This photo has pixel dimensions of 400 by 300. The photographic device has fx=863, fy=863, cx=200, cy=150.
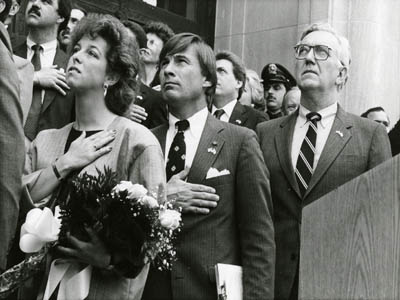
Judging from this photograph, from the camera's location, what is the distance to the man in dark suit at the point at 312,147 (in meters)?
5.14

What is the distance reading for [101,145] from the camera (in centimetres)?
411

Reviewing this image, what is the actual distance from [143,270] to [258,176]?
1.12 m

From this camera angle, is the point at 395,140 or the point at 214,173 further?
the point at 395,140

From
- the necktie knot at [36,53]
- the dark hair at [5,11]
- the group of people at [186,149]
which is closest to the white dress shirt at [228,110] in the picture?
the group of people at [186,149]

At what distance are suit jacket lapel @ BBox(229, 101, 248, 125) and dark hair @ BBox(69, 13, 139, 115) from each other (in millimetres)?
2270

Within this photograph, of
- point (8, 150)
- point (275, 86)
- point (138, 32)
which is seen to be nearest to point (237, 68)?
point (275, 86)

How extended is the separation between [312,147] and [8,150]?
8.74 ft

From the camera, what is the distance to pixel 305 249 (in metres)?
2.55

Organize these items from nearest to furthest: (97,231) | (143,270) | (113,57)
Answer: (97,231) → (143,270) → (113,57)

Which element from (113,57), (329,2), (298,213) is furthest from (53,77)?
(329,2)

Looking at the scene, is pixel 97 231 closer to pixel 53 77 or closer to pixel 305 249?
pixel 305 249

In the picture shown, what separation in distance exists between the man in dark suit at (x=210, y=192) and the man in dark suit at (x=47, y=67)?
62 centimetres

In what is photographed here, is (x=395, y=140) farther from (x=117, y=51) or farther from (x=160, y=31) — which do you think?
(x=117, y=51)

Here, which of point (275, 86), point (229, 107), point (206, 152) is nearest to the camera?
point (206, 152)
